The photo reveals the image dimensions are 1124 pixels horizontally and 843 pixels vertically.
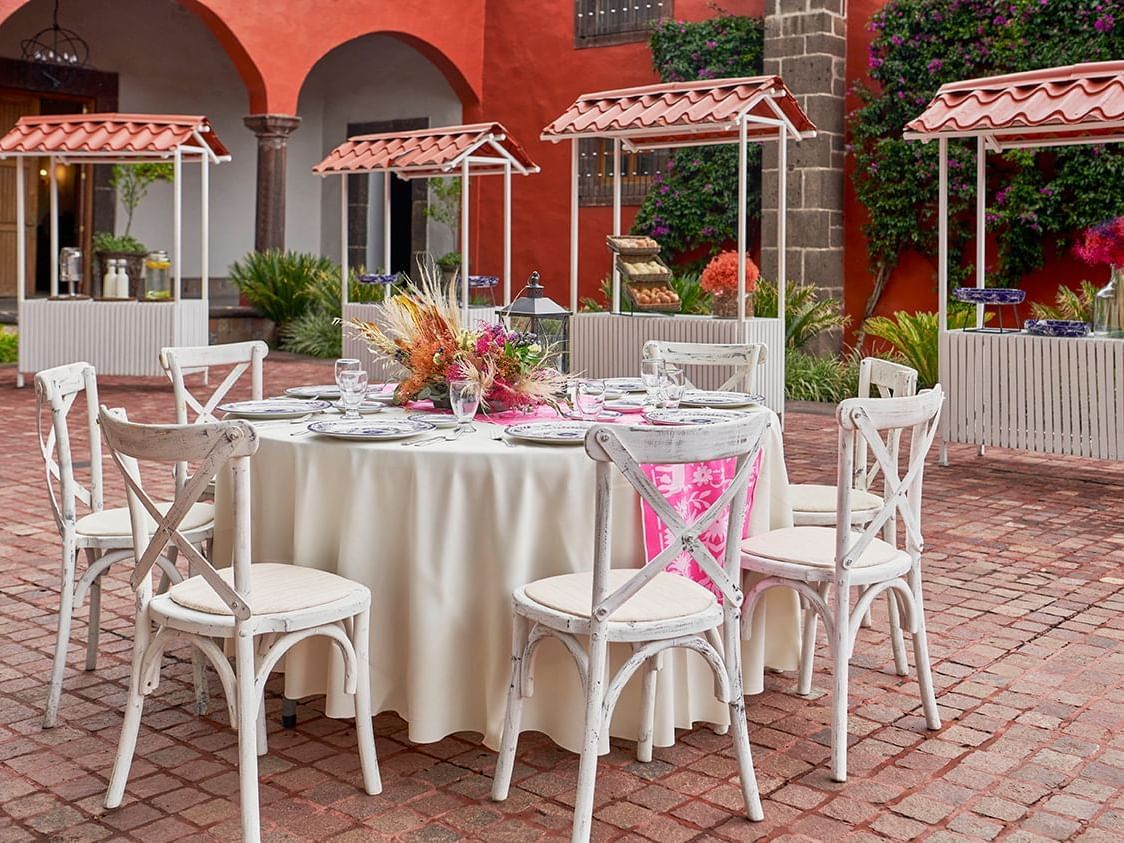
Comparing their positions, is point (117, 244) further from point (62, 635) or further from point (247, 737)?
point (247, 737)

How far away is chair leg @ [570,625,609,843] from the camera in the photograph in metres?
2.74

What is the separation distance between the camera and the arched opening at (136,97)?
1501 cm

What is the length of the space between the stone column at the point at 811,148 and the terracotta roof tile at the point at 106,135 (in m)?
5.09

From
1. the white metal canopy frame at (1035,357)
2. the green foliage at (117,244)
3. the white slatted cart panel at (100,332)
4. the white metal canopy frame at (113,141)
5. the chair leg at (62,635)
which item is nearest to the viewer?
the chair leg at (62,635)

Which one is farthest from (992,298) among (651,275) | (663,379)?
(663,379)

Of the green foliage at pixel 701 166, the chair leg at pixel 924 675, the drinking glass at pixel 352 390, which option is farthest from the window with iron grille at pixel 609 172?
the chair leg at pixel 924 675

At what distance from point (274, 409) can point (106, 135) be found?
7.24 metres

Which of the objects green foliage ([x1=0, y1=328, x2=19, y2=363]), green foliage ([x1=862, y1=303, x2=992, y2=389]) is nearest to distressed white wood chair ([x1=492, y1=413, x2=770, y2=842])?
green foliage ([x1=862, y1=303, x2=992, y2=389])

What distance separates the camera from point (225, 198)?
53.9 ft

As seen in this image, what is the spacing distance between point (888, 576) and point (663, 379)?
0.95 metres

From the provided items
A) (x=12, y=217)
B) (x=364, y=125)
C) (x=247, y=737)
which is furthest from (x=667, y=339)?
(x=12, y=217)

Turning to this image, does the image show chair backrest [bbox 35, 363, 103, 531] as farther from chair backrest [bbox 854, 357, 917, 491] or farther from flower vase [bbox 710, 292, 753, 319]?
flower vase [bbox 710, 292, 753, 319]

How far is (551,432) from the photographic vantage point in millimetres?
3424

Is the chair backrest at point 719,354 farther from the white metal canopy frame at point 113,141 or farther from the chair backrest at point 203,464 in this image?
the white metal canopy frame at point 113,141
